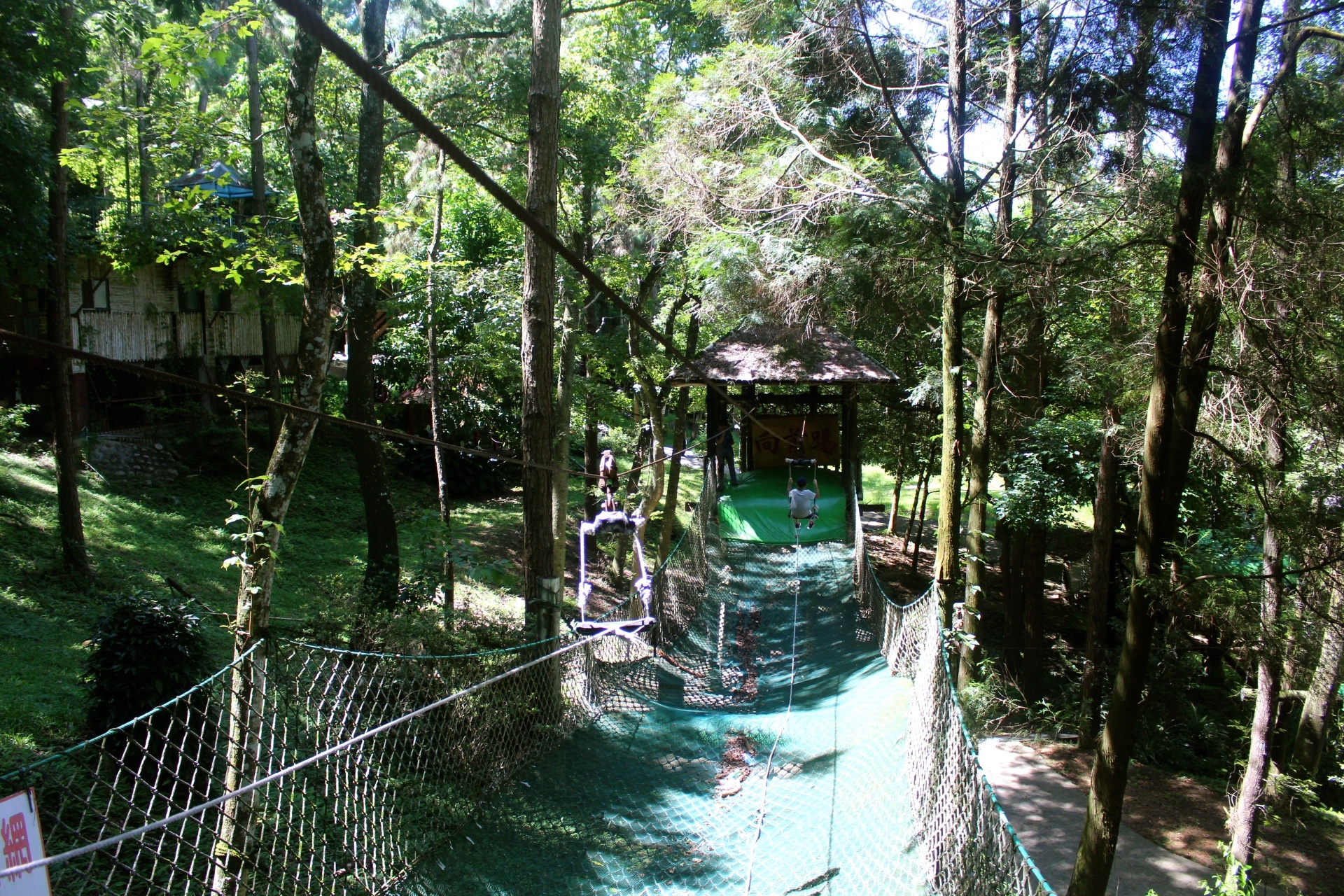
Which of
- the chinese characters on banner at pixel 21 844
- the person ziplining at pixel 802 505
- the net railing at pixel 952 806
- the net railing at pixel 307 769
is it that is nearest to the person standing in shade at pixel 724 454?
the person ziplining at pixel 802 505

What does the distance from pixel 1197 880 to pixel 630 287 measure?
10098 millimetres

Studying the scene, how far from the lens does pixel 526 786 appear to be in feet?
16.2

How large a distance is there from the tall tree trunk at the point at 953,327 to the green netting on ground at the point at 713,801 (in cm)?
107

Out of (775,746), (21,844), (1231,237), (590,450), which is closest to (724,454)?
(590,450)

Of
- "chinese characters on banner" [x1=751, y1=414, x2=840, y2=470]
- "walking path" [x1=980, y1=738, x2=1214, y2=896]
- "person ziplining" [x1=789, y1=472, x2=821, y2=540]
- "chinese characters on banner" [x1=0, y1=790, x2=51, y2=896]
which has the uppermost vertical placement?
"chinese characters on banner" [x1=751, y1=414, x2=840, y2=470]

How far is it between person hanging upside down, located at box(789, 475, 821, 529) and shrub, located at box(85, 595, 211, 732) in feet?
21.4

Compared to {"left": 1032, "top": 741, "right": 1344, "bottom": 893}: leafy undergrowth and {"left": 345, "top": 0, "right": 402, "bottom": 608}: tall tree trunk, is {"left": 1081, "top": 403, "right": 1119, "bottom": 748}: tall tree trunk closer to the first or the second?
{"left": 1032, "top": 741, "right": 1344, "bottom": 893}: leafy undergrowth

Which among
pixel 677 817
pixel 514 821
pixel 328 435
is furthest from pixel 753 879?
pixel 328 435

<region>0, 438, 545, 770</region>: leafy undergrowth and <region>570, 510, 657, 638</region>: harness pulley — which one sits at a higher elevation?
<region>570, 510, 657, 638</region>: harness pulley

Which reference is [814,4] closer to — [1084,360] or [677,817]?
[1084,360]

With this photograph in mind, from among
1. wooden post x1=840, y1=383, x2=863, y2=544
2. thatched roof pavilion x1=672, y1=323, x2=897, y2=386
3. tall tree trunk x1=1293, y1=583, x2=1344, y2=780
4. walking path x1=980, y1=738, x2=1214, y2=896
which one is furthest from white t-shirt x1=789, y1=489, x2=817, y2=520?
tall tree trunk x1=1293, y1=583, x2=1344, y2=780

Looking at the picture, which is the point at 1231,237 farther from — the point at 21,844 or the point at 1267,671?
the point at 21,844

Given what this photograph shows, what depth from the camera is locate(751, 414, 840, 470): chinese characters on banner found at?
1237 cm

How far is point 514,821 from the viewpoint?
4.54m
